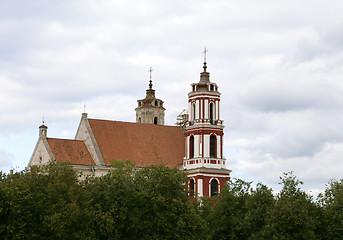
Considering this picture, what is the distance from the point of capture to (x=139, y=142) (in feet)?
361

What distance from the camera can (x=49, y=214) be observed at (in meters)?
64.0

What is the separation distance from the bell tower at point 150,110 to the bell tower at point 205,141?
40.3m

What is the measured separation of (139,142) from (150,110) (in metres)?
40.9

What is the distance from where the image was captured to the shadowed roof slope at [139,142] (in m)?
106

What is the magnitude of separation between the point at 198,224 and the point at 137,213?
21.9ft

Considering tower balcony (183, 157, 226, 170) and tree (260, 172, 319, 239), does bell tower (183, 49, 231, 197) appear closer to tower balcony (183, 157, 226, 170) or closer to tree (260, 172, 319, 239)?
tower balcony (183, 157, 226, 170)

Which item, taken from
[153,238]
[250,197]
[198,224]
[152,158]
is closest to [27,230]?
[153,238]

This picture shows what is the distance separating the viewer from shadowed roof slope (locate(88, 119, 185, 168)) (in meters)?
106

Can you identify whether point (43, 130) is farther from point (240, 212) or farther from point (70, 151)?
point (240, 212)

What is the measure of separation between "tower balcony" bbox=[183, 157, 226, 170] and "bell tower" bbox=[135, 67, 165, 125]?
41.5 m

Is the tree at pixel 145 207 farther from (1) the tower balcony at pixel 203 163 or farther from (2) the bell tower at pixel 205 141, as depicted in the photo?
(1) the tower balcony at pixel 203 163

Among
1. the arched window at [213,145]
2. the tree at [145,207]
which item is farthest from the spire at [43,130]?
the tree at [145,207]

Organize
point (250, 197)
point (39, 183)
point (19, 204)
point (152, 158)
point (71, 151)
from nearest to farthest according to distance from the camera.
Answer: point (19, 204), point (39, 183), point (250, 197), point (71, 151), point (152, 158)

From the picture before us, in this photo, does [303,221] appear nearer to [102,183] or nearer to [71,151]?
[102,183]
